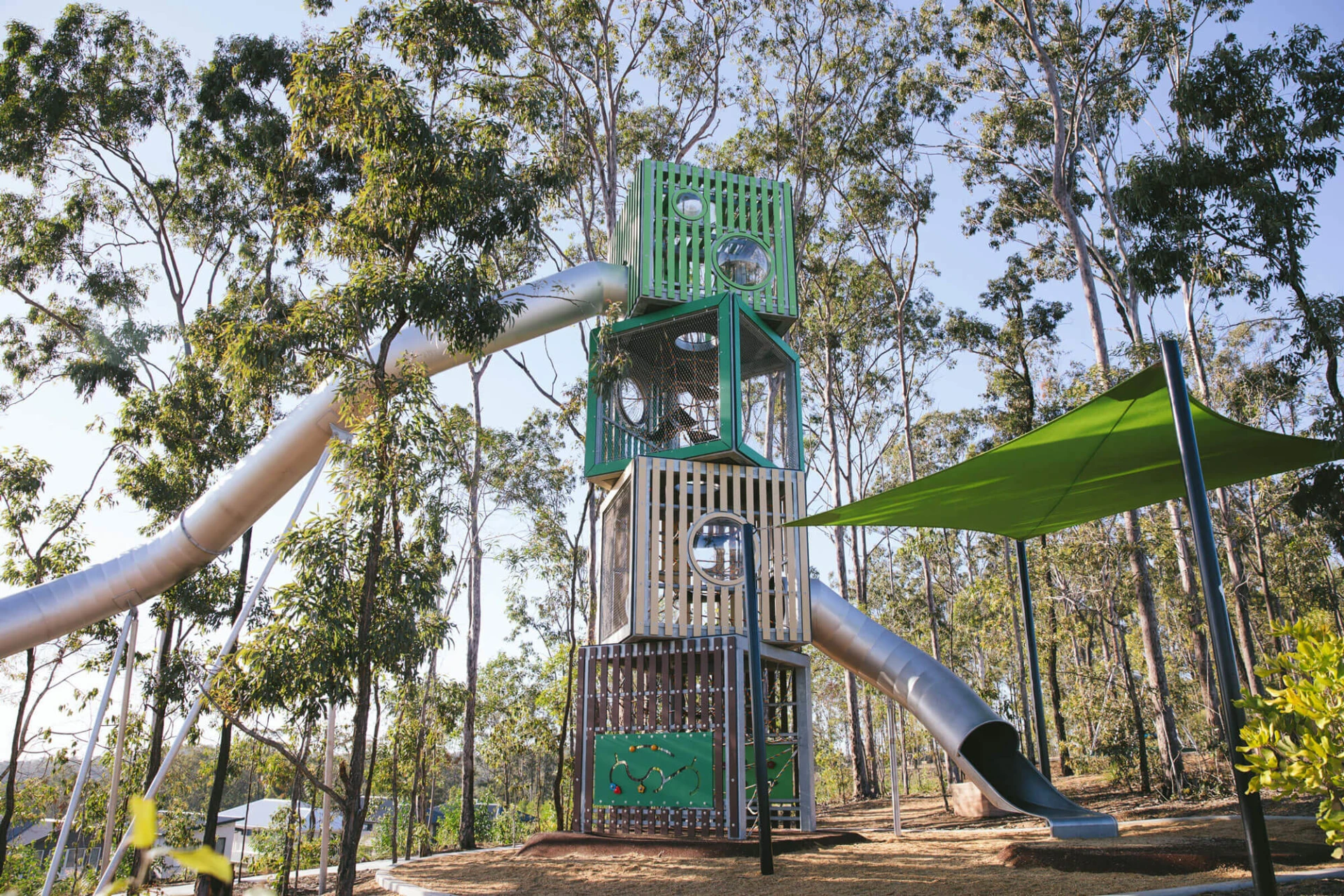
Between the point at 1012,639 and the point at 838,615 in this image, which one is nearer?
the point at 838,615

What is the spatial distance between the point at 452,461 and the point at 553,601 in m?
12.9

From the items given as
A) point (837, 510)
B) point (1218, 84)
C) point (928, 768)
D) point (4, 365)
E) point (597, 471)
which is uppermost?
point (1218, 84)

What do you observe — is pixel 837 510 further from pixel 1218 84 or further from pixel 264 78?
pixel 264 78

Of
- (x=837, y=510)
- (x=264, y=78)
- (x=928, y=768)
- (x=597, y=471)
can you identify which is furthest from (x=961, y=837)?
(x=928, y=768)

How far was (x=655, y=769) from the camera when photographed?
8.59 meters

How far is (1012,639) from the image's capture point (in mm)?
20422

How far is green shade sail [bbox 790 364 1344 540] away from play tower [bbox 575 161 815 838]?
281 centimetres

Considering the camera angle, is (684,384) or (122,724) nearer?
(122,724)

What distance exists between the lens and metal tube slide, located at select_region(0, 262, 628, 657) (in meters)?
9.16

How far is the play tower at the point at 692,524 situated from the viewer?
8.62 meters

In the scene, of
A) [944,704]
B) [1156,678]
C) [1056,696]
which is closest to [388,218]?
[944,704]

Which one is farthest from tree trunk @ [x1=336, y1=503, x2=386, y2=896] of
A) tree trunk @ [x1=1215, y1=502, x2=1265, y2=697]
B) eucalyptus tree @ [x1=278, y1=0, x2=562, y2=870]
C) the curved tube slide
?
tree trunk @ [x1=1215, y1=502, x2=1265, y2=697]

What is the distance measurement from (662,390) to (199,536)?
5524 mm

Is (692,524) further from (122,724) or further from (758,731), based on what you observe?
(122,724)
